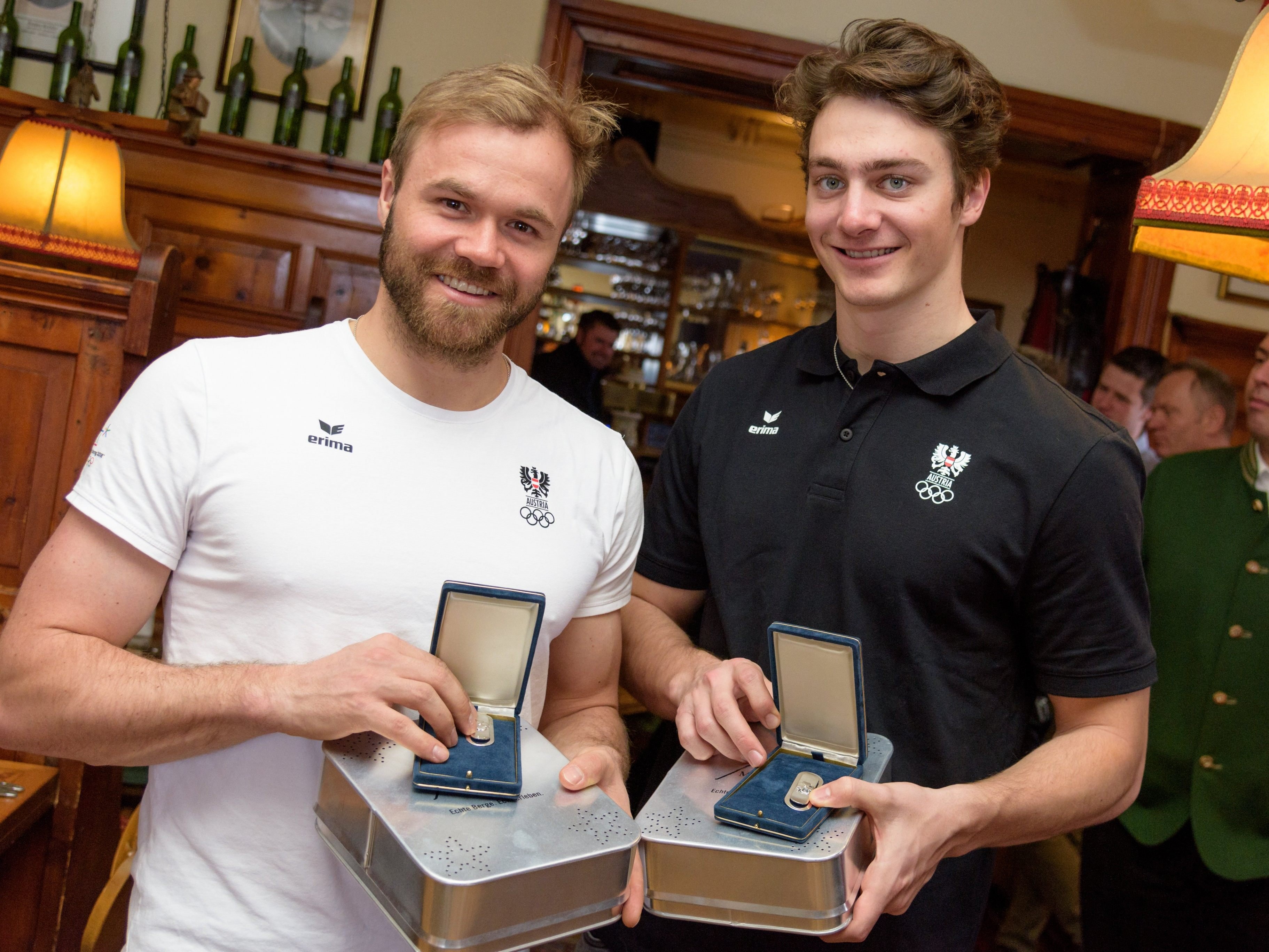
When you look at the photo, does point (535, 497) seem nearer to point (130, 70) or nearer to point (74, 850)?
point (74, 850)

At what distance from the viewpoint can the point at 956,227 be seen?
4.55ft

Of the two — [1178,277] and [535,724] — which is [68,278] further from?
[1178,277]

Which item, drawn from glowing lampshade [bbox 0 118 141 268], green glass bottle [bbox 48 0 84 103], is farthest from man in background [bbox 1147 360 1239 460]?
green glass bottle [bbox 48 0 84 103]

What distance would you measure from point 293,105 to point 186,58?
379 mm

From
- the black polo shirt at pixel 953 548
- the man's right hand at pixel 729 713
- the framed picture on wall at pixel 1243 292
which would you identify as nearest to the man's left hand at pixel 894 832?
the man's right hand at pixel 729 713

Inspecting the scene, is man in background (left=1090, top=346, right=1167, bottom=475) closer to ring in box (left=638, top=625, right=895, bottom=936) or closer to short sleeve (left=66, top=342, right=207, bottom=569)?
ring in box (left=638, top=625, right=895, bottom=936)

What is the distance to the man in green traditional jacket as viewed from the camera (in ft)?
6.89

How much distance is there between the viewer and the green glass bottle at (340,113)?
12.5ft

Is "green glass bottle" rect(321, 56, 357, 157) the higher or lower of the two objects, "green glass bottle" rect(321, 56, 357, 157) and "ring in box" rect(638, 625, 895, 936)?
the higher

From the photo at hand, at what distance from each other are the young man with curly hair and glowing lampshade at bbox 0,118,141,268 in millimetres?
2415

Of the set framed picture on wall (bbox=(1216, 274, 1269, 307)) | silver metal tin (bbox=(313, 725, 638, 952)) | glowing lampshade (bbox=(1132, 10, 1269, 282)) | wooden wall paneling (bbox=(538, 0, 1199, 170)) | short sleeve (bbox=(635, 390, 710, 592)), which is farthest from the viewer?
framed picture on wall (bbox=(1216, 274, 1269, 307))

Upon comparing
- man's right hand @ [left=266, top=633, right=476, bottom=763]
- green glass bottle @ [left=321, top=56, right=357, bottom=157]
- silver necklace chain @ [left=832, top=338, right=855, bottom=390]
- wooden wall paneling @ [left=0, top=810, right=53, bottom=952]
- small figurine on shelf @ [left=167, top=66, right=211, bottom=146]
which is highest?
green glass bottle @ [left=321, top=56, right=357, bottom=157]

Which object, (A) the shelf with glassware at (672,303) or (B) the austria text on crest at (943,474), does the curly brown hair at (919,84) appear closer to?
(B) the austria text on crest at (943,474)

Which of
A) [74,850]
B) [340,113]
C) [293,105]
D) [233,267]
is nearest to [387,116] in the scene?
[340,113]
